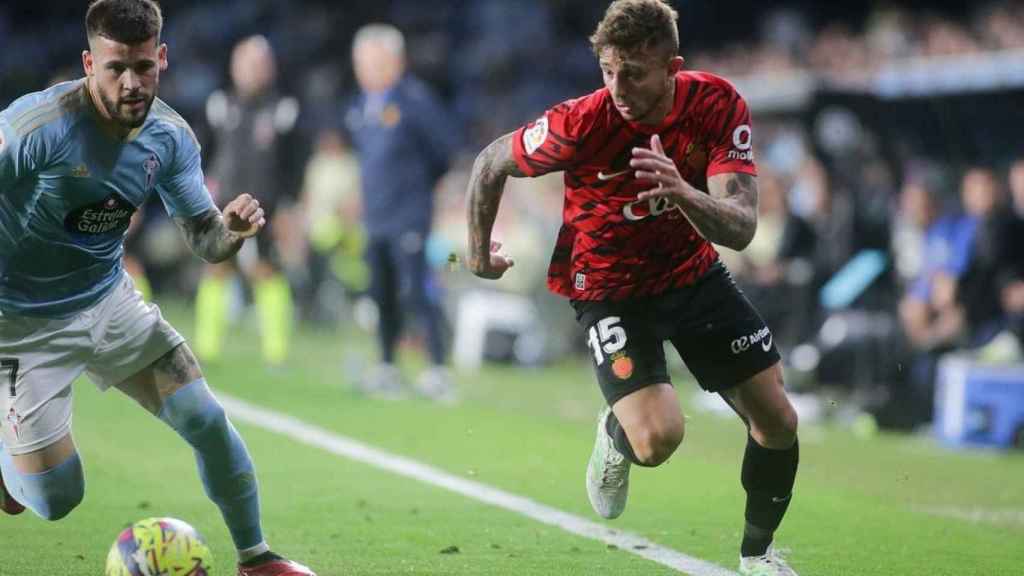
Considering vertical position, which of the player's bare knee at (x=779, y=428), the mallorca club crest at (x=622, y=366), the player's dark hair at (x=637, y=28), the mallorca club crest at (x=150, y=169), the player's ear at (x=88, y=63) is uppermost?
the player's dark hair at (x=637, y=28)

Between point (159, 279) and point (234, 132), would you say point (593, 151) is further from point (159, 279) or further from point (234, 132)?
point (159, 279)

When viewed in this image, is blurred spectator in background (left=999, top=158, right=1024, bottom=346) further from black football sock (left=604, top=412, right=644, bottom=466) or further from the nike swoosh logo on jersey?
the nike swoosh logo on jersey

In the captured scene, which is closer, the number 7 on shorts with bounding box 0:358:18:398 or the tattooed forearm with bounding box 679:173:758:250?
the tattooed forearm with bounding box 679:173:758:250

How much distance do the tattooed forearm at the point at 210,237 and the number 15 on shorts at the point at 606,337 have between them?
1448mm

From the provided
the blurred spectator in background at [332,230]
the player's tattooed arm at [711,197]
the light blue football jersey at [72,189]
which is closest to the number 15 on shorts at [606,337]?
the player's tattooed arm at [711,197]

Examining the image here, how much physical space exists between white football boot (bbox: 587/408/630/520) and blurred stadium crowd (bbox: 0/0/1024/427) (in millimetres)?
4253

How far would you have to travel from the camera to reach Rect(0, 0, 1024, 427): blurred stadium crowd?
1271cm

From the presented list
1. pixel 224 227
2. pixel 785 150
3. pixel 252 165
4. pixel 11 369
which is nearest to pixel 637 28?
pixel 224 227

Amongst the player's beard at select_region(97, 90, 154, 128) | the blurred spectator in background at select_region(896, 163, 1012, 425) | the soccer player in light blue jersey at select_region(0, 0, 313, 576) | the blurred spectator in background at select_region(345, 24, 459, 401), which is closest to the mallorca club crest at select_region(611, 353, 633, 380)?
the soccer player in light blue jersey at select_region(0, 0, 313, 576)

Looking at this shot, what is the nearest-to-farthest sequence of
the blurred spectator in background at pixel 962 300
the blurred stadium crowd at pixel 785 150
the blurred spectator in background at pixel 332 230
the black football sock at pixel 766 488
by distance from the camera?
the black football sock at pixel 766 488
the blurred spectator in background at pixel 962 300
the blurred stadium crowd at pixel 785 150
the blurred spectator in background at pixel 332 230

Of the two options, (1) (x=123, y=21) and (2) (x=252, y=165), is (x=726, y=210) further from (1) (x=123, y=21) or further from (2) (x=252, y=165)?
(2) (x=252, y=165)

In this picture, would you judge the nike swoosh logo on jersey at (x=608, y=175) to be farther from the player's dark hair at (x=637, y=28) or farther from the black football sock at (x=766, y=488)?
the black football sock at (x=766, y=488)

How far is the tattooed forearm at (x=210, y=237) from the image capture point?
19.1ft

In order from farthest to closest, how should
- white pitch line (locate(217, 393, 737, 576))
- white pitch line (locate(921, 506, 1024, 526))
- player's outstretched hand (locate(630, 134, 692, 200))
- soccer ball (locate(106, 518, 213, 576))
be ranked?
white pitch line (locate(921, 506, 1024, 526)) < white pitch line (locate(217, 393, 737, 576)) < soccer ball (locate(106, 518, 213, 576)) < player's outstretched hand (locate(630, 134, 692, 200))
